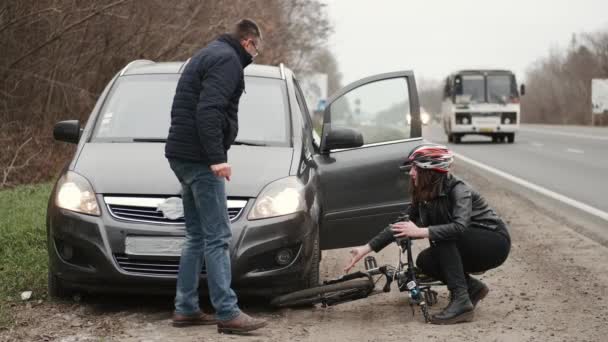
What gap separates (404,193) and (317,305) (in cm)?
139

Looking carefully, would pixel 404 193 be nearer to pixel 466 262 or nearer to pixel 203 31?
pixel 466 262

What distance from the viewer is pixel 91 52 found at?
18234mm

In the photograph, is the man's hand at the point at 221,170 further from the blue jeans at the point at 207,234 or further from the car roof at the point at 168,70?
the car roof at the point at 168,70

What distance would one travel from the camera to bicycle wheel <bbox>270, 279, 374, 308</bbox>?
6.10 metres

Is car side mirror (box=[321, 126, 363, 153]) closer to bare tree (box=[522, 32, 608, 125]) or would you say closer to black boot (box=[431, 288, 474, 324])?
black boot (box=[431, 288, 474, 324])

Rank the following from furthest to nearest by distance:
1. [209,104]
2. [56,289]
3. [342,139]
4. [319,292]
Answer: [342,139] → [56,289] → [319,292] → [209,104]

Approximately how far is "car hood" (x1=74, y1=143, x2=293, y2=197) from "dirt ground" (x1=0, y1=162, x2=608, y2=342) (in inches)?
31.0

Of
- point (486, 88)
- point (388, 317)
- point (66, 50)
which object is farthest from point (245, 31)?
point (486, 88)

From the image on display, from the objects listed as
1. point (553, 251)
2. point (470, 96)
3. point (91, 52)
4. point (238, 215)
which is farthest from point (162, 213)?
point (470, 96)

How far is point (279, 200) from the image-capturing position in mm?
6055

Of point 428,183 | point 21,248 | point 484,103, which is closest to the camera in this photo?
point 428,183

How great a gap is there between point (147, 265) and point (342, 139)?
1813 mm

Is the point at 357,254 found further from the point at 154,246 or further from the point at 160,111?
the point at 160,111

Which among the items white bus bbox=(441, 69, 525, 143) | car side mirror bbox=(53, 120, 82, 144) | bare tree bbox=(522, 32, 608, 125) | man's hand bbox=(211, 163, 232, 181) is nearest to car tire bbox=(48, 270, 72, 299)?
car side mirror bbox=(53, 120, 82, 144)
